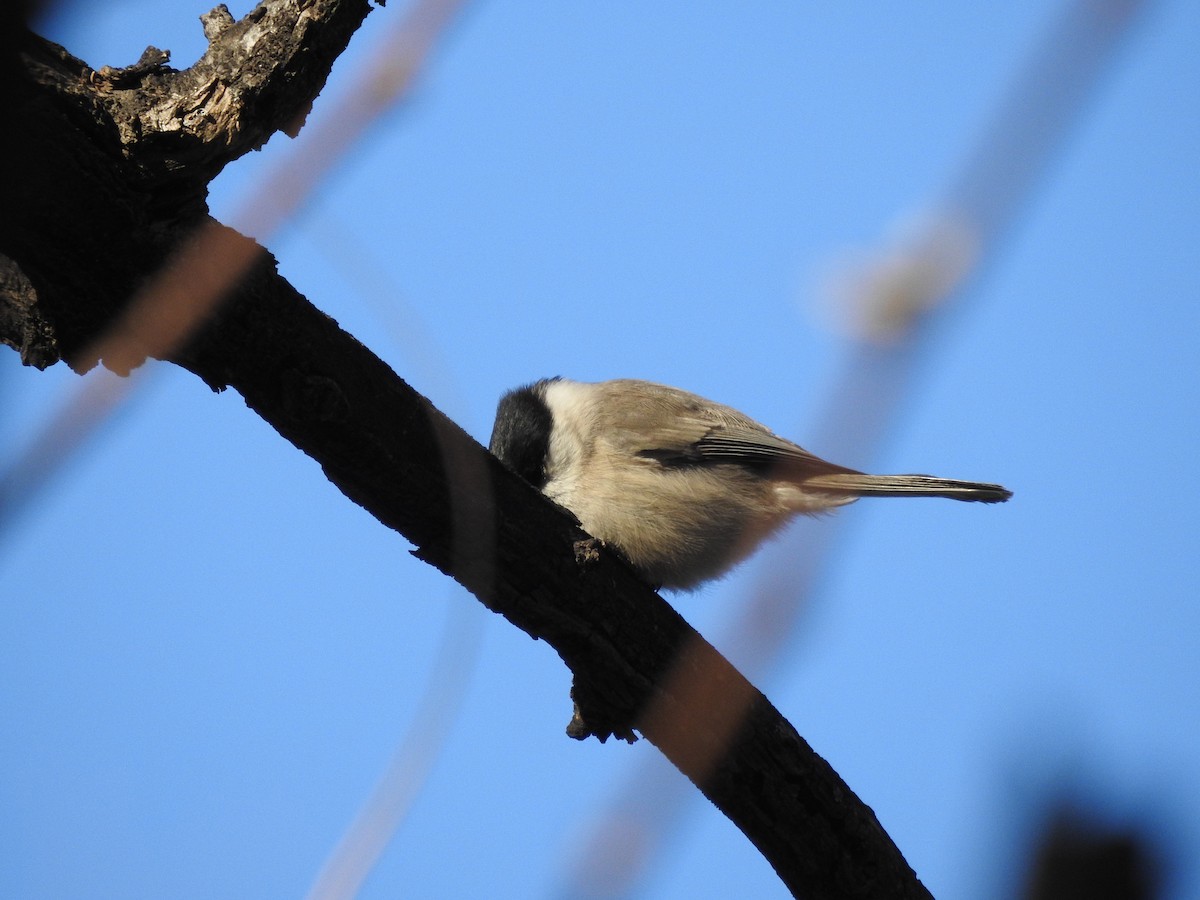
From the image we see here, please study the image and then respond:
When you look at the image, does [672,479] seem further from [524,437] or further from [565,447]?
[524,437]

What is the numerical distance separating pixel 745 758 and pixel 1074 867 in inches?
113

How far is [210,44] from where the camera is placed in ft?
9.78

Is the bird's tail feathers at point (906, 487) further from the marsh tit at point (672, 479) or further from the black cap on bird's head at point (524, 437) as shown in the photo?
the black cap on bird's head at point (524, 437)

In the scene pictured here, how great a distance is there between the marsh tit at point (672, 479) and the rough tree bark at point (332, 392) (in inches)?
47.4

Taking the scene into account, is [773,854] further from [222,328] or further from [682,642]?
[222,328]

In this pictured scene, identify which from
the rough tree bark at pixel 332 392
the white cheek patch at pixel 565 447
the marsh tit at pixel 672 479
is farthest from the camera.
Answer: the white cheek patch at pixel 565 447

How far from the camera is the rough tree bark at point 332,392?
258 cm

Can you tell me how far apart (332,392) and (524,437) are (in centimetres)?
226

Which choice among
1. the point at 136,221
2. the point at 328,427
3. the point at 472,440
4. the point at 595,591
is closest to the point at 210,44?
the point at 136,221

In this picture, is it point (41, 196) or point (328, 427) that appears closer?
point (41, 196)

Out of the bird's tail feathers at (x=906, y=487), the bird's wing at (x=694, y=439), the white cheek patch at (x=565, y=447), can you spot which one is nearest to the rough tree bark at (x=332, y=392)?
the white cheek patch at (x=565, y=447)

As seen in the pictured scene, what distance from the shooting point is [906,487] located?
509 centimetres

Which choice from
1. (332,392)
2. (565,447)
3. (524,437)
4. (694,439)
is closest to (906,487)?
(694,439)

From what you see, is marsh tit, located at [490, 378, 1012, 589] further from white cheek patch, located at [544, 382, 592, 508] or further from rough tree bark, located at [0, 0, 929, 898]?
rough tree bark, located at [0, 0, 929, 898]
